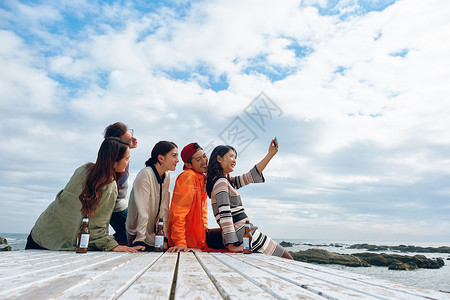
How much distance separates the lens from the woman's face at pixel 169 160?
4.94 metres

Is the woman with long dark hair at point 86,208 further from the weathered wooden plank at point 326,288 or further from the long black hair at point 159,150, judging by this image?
the weathered wooden plank at point 326,288

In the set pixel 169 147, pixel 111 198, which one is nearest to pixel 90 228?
pixel 111 198

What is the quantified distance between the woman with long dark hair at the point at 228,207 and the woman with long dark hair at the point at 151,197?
0.61 m

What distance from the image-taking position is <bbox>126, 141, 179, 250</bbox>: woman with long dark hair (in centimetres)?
458

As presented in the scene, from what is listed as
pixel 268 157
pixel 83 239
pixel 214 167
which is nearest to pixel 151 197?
pixel 214 167

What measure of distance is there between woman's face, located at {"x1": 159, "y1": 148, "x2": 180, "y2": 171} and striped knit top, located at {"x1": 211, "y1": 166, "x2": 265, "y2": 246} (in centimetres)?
67

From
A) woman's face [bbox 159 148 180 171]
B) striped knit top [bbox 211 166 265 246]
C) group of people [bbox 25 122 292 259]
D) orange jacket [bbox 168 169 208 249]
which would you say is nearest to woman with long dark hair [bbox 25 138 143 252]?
group of people [bbox 25 122 292 259]

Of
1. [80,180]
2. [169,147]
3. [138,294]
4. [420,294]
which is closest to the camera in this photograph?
[138,294]

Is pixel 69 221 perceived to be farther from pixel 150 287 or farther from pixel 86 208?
pixel 150 287

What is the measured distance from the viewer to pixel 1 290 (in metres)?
1.36

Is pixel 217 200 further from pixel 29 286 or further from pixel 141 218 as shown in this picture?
pixel 29 286

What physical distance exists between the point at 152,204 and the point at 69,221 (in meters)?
1.21

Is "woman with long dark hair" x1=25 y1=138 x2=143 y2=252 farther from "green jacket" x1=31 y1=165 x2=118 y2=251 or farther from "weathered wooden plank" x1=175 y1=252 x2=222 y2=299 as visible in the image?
"weathered wooden plank" x1=175 y1=252 x2=222 y2=299

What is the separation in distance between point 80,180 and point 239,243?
7.06 ft
